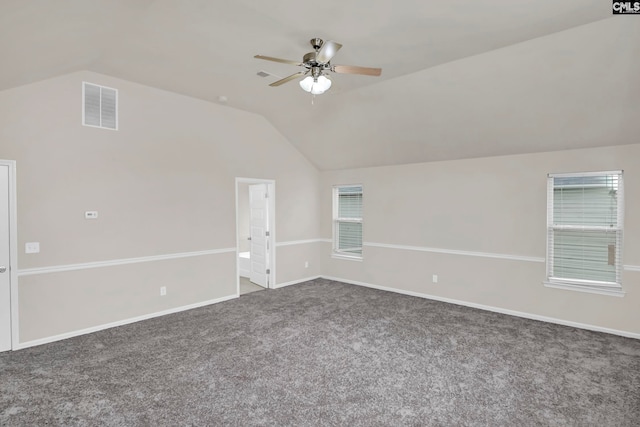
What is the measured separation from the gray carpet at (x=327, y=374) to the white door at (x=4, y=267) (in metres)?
0.24

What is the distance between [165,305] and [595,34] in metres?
5.72

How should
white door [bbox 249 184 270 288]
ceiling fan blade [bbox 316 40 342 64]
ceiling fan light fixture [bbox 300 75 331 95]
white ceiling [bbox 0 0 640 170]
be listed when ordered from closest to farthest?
ceiling fan blade [bbox 316 40 342 64] → white ceiling [bbox 0 0 640 170] → ceiling fan light fixture [bbox 300 75 331 95] → white door [bbox 249 184 270 288]

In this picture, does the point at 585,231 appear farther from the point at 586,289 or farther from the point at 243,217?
the point at 243,217

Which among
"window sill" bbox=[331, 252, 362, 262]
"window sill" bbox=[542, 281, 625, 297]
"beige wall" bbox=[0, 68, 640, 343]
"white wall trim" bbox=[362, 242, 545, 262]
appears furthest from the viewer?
"window sill" bbox=[331, 252, 362, 262]

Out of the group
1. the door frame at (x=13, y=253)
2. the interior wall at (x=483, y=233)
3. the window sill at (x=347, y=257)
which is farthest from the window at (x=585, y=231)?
the door frame at (x=13, y=253)

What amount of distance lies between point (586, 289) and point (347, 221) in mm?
3895

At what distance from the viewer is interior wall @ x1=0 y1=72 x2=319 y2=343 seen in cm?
354

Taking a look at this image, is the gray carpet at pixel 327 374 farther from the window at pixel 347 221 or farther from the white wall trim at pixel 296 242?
the window at pixel 347 221

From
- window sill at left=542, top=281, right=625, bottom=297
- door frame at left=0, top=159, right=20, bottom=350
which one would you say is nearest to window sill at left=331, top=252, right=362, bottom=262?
window sill at left=542, top=281, right=625, bottom=297

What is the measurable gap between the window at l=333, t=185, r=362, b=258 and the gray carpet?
7.23ft

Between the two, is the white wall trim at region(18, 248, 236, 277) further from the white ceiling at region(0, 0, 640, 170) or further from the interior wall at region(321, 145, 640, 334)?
the interior wall at region(321, 145, 640, 334)

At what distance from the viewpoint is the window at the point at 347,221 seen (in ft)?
21.3

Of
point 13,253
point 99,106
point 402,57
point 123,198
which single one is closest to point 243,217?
point 123,198

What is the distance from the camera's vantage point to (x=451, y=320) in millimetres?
4406
